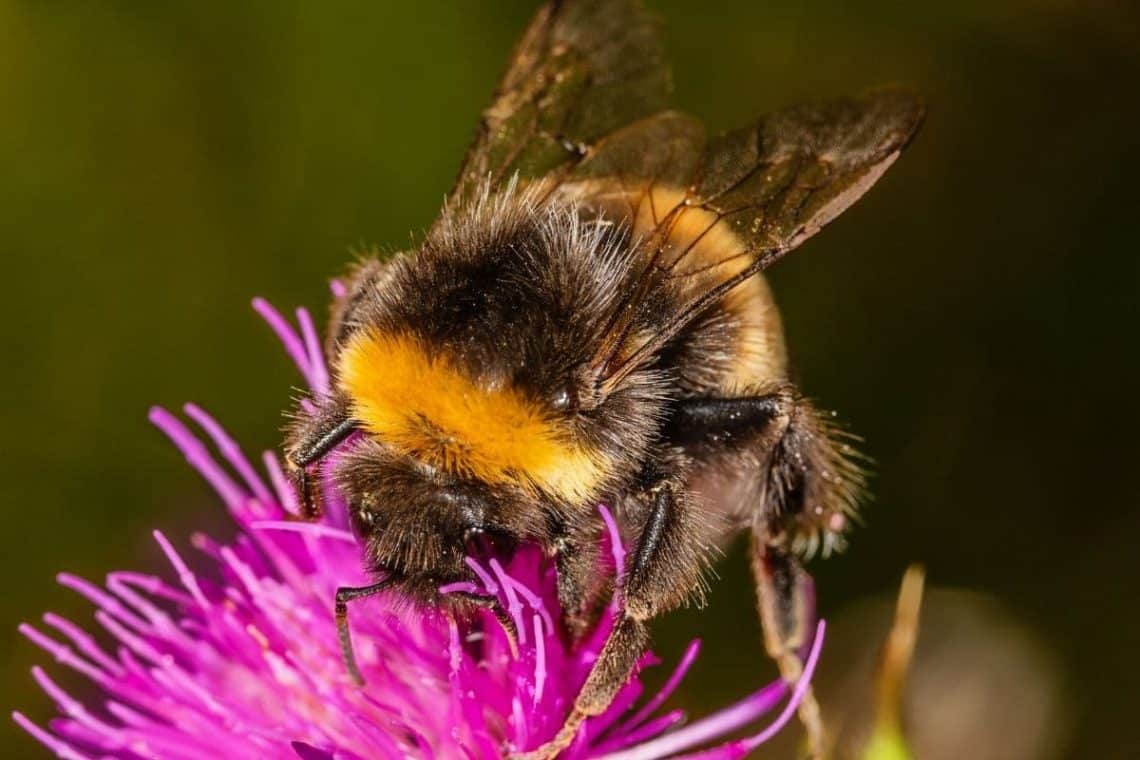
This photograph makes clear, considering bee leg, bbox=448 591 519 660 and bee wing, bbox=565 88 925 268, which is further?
bee wing, bbox=565 88 925 268

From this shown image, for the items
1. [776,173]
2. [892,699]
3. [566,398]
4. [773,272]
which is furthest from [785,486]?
[773,272]

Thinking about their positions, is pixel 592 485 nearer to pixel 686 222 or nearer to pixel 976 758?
pixel 686 222

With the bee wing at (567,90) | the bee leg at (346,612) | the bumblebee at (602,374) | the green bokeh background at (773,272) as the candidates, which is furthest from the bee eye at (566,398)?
the green bokeh background at (773,272)

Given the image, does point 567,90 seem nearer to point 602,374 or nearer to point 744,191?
point 744,191

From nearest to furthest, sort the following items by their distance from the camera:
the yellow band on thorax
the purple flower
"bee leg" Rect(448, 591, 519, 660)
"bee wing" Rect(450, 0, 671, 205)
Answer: the yellow band on thorax → "bee leg" Rect(448, 591, 519, 660) → the purple flower → "bee wing" Rect(450, 0, 671, 205)

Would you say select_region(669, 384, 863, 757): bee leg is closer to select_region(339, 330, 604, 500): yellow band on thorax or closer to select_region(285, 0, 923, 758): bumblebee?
select_region(285, 0, 923, 758): bumblebee

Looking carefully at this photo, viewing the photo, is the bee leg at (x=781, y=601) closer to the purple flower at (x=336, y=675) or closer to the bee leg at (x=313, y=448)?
the purple flower at (x=336, y=675)

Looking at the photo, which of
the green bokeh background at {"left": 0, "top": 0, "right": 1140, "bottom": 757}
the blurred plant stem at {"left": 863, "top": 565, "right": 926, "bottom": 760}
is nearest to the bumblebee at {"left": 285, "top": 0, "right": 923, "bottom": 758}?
the blurred plant stem at {"left": 863, "top": 565, "right": 926, "bottom": 760}
